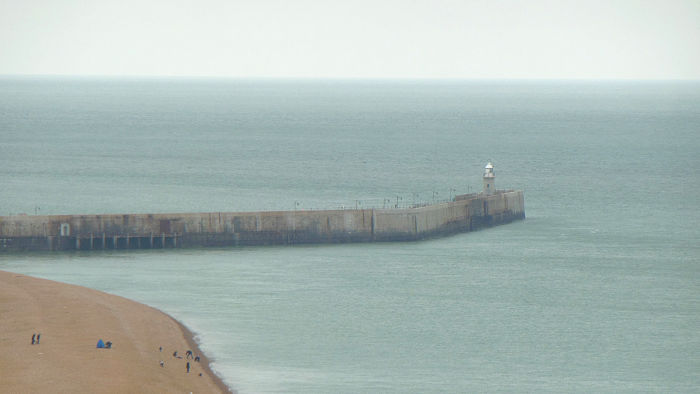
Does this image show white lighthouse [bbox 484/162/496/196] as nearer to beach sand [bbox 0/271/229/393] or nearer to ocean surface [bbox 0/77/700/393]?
ocean surface [bbox 0/77/700/393]

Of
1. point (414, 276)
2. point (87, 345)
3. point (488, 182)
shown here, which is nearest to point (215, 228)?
point (414, 276)

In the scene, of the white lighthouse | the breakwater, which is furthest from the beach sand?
the white lighthouse

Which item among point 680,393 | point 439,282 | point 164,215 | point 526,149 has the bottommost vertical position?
point 680,393

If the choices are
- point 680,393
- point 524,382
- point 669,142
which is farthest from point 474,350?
point 669,142

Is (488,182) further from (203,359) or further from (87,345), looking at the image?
(87,345)

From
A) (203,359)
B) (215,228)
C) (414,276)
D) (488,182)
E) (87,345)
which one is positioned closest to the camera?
(87,345)

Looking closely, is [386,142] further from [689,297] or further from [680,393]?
[680,393]
